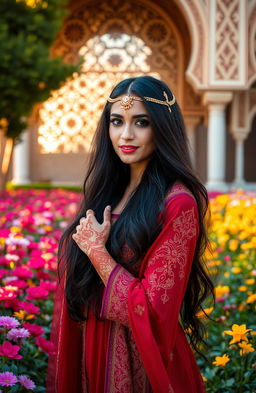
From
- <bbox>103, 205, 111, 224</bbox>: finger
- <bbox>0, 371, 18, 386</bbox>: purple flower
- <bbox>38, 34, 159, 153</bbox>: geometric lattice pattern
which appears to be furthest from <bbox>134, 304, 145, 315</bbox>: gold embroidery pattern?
<bbox>38, 34, 159, 153</bbox>: geometric lattice pattern

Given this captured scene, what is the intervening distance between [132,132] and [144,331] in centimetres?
54

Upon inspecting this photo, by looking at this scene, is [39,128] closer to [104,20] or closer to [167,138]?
[104,20]

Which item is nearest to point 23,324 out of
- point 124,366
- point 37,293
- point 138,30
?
point 37,293

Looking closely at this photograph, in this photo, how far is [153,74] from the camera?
13.1 m

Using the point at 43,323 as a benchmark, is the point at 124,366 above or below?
above

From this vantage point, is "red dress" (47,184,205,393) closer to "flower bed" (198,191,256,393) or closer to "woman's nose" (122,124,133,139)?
"woman's nose" (122,124,133,139)

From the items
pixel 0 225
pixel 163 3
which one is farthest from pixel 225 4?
pixel 0 225

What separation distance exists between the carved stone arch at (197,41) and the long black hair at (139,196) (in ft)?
28.4

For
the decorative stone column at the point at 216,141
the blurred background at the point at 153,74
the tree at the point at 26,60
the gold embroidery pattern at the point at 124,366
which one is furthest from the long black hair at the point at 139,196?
the decorative stone column at the point at 216,141

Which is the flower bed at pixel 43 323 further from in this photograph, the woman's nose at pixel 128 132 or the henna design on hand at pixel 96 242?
the woman's nose at pixel 128 132

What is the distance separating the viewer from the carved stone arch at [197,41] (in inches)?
393

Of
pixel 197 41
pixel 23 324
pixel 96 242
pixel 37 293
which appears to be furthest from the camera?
pixel 197 41

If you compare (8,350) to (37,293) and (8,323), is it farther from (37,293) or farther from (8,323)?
(37,293)

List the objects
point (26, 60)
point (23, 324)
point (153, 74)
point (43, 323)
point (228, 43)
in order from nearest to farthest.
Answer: point (23, 324) < point (43, 323) < point (26, 60) < point (228, 43) < point (153, 74)
